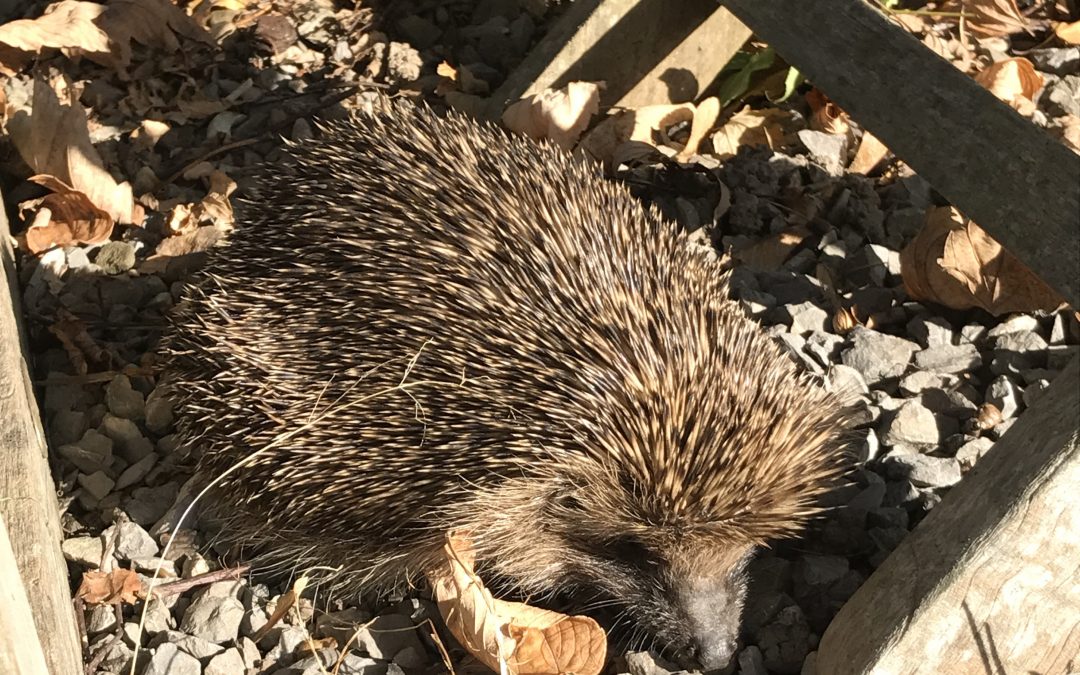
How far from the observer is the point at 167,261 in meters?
5.36

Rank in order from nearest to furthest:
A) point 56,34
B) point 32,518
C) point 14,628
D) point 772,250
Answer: point 14,628 < point 32,518 < point 772,250 < point 56,34

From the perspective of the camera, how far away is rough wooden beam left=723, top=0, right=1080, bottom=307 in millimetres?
2887

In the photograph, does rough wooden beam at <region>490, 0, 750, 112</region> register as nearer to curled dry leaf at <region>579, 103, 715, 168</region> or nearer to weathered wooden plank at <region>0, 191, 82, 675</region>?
curled dry leaf at <region>579, 103, 715, 168</region>

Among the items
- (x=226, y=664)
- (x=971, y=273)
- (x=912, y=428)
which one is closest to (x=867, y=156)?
(x=971, y=273)

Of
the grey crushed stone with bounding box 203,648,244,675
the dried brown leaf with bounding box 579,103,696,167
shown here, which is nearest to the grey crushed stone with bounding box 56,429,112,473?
the grey crushed stone with bounding box 203,648,244,675

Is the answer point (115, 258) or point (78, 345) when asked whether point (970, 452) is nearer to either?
point (78, 345)

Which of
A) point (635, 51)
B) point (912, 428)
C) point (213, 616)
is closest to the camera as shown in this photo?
point (213, 616)

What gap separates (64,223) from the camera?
547cm

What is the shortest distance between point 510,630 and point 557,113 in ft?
8.61

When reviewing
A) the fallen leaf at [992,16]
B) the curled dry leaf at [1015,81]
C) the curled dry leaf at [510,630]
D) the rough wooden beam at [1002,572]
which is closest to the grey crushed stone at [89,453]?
the curled dry leaf at [510,630]

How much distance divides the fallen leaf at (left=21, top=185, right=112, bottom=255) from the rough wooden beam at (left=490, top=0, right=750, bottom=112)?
1988mm

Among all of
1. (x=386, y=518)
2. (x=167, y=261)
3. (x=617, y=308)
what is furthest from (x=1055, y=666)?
(x=167, y=261)

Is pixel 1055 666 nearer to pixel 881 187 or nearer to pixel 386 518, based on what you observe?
pixel 386 518

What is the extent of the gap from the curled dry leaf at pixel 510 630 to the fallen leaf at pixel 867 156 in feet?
9.15
